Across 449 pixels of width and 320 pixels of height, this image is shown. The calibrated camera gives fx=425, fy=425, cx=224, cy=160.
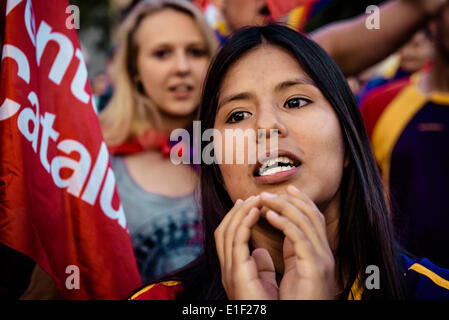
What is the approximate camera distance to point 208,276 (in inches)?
65.7

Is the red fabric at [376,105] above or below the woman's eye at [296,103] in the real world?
above

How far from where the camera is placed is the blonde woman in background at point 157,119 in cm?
245

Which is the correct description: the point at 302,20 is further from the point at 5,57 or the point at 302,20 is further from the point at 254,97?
the point at 5,57

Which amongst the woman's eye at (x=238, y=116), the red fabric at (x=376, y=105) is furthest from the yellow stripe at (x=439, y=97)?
the woman's eye at (x=238, y=116)

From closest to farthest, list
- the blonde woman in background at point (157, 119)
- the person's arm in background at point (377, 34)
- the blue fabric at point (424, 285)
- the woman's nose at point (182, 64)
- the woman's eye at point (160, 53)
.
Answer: the blue fabric at point (424, 285) < the person's arm in background at point (377, 34) < the blonde woman in background at point (157, 119) < the woman's nose at point (182, 64) < the woman's eye at point (160, 53)

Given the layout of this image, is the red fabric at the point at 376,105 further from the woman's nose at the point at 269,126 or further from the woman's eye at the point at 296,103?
the woman's nose at the point at 269,126

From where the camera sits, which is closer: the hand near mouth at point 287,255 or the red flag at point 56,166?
the hand near mouth at point 287,255

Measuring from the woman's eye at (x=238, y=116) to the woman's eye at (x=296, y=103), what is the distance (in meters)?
0.15

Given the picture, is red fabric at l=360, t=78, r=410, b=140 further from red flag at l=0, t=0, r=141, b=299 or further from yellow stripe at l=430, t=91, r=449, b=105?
red flag at l=0, t=0, r=141, b=299

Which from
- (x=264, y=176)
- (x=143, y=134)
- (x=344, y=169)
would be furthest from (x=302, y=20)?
(x=264, y=176)

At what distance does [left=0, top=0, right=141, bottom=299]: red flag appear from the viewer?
156cm

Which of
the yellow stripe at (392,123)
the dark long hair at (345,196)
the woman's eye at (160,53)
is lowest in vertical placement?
the dark long hair at (345,196)

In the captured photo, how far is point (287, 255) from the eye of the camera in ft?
4.38
